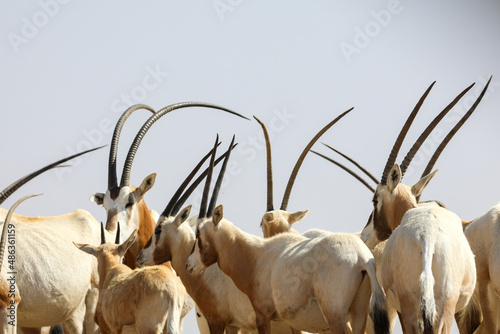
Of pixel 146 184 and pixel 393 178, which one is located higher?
pixel 146 184

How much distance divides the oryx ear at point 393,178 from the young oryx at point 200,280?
203cm

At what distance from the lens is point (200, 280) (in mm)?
10117

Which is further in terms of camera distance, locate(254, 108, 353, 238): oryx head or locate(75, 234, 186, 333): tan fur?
locate(254, 108, 353, 238): oryx head

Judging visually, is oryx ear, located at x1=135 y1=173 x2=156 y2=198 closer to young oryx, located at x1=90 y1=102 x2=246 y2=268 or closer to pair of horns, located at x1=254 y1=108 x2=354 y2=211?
young oryx, located at x1=90 y1=102 x2=246 y2=268

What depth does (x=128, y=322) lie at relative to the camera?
8898mm

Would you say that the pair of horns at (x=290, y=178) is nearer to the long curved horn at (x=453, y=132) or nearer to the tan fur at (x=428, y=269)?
the long curved horn at (x=453, y=132)

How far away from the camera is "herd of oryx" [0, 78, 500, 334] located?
24.7 ft

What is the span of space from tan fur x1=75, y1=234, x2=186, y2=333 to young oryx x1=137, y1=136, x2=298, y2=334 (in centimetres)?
94

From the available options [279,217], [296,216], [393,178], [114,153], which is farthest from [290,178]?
[393,178]

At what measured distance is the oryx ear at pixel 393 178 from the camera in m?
9.34

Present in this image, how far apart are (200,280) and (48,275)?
1830 millimetres

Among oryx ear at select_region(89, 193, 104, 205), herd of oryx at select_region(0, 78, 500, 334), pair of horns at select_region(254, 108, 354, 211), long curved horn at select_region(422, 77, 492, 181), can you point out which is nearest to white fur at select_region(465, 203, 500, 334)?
herd of oryx at select_region(0, 78, 500, 334)

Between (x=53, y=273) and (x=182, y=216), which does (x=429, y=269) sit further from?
(x=53, y=273)

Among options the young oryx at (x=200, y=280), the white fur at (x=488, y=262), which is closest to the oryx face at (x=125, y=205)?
the young oryx at (x=200, y=280)
